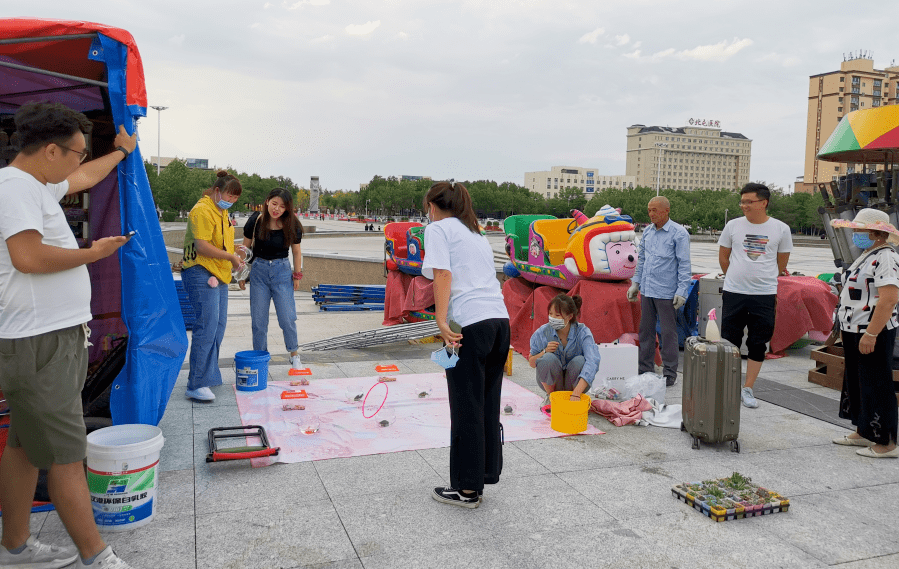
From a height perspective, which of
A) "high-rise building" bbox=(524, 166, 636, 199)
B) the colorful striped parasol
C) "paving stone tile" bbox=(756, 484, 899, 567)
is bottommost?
"paving stone tile" bbox=(756, 484, 899, 567)

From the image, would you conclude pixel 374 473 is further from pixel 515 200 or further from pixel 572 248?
pixel 515 200

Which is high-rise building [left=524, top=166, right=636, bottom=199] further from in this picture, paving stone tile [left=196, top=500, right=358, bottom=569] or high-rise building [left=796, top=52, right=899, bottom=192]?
paving stone tile [left=196, top=500, right=358, bottom=569]

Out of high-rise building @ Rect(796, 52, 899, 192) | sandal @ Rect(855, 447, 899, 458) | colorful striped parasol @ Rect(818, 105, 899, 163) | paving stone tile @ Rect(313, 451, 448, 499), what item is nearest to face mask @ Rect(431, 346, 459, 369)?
paving stone tile @ Rect(313, 451, 448, 499)

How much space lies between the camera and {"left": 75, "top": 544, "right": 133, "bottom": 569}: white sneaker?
2.77 m

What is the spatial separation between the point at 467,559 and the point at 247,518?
1.19m

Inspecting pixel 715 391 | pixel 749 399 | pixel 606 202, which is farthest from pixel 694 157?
pixel 715 391

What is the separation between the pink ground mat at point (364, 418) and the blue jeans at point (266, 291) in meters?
0.54

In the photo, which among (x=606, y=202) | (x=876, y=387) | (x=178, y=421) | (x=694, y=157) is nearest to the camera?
(x=876, y=387)

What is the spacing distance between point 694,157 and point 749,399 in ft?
564

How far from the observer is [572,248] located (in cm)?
745

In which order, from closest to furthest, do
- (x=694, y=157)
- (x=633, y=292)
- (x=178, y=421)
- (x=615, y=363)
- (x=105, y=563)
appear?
(x=105, y=563) → (x=178, y=421) → (x=615, y=363) → (x=633, y=292) → (x=694, y=157)

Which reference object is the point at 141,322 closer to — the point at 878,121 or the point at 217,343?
the point at 217,343

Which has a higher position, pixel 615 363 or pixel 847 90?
pixel 847 90

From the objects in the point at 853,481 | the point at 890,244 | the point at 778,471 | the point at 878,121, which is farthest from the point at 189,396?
the point at 878,121
